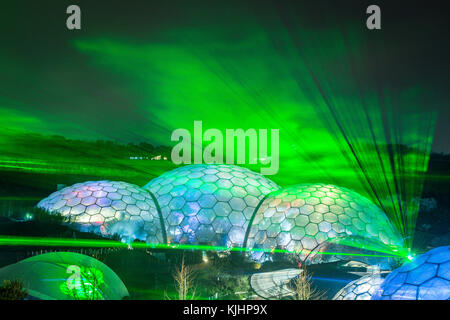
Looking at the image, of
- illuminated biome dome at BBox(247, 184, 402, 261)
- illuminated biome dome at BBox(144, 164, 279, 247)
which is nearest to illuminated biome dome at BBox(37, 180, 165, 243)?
illuminated biome dome at BBox(144, 164, 279, 247)

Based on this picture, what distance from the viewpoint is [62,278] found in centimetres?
802

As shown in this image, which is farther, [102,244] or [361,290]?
[102,244]

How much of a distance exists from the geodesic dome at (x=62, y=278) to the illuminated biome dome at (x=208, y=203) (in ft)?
20.4

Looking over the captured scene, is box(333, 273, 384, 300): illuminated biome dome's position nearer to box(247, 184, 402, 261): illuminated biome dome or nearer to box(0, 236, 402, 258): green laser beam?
box(0, 236, 402, 258): green laser beam

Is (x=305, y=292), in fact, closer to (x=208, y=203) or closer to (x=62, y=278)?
(x=62, y=278)

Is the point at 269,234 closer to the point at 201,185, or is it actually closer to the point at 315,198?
the point at 315,198

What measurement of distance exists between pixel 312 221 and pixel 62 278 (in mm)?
9787

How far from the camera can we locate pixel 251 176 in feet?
59.5

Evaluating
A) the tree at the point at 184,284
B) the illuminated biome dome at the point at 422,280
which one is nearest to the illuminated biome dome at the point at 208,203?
the tree at the point at 184,284

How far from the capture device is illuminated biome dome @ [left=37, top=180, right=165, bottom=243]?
1430 centimetres

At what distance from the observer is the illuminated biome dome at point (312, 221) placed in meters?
13.7

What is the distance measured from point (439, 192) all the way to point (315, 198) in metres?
21.6

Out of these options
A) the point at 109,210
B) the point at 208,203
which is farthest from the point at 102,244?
the point at 208,203
